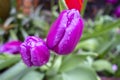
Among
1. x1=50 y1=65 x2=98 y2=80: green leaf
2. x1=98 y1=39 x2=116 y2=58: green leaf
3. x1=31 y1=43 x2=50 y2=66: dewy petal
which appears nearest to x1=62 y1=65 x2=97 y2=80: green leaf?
x1=50 y1=65 x2=98 y2=80: green leaf

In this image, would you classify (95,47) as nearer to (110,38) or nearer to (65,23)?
(110,38)

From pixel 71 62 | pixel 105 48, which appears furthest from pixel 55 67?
pixel 105 48

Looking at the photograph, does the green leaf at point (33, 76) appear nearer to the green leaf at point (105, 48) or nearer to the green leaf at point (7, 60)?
the green leaf at point (7, 60)

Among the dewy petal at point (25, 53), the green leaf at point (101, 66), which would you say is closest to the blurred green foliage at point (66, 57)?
the green leaf at point (101, 66)

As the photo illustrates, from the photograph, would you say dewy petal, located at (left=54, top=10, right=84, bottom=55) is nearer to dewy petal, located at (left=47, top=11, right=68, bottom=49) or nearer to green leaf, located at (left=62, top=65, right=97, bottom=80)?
dewy petal, located at (left=47, top=11, right=68, bottom=49)

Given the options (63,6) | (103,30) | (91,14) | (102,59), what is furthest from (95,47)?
(91,14)

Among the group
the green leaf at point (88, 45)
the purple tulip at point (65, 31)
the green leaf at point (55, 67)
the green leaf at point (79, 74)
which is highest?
the green leaf at point (88, 45)
